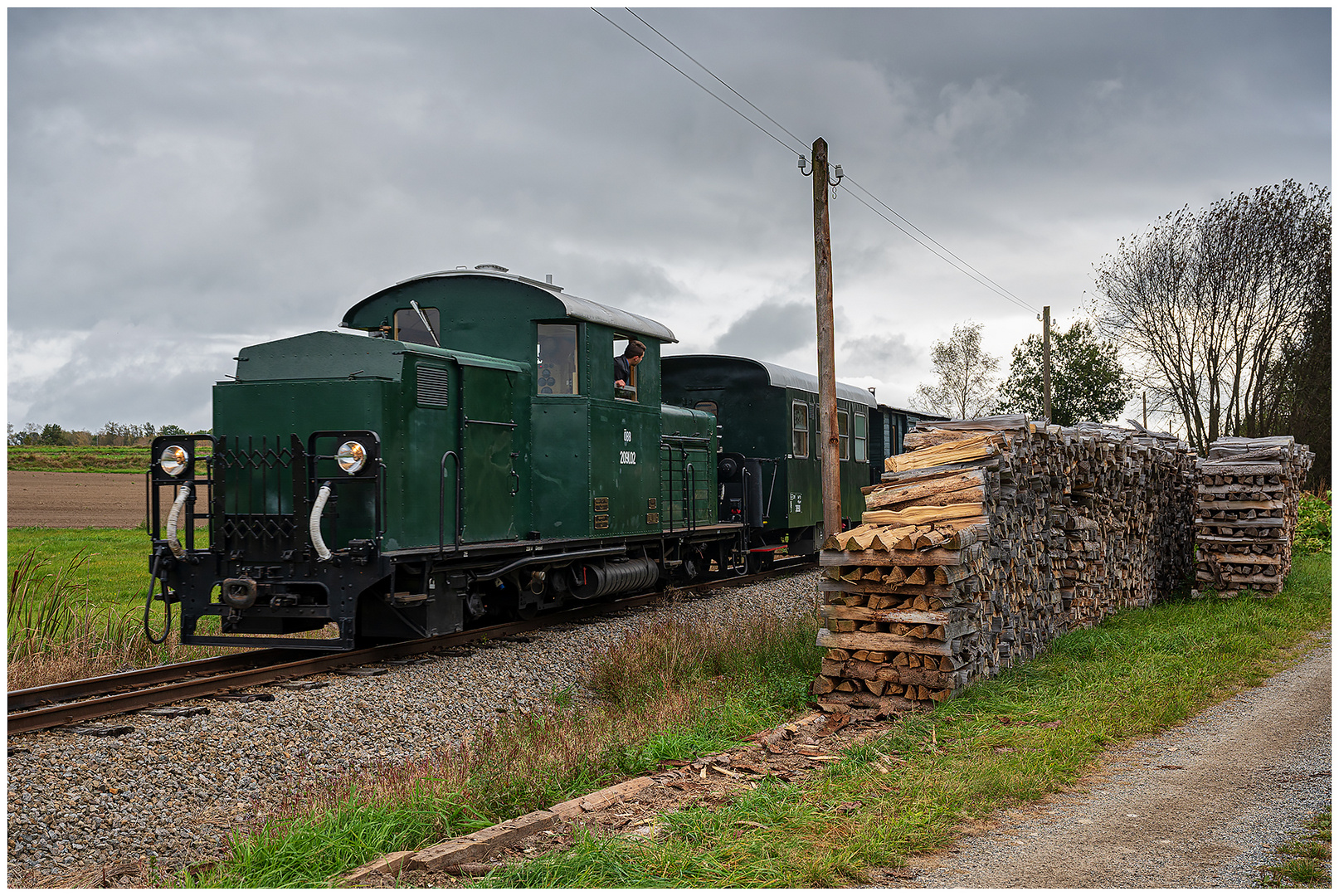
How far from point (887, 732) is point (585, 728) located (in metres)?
2.05

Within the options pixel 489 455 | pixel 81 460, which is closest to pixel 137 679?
pixel 489 455

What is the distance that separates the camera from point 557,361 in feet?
35.9

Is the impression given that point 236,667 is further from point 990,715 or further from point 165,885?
point 990,715

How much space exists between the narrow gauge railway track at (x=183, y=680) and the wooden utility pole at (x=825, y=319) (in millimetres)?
4689

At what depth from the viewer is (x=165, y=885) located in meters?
4.45

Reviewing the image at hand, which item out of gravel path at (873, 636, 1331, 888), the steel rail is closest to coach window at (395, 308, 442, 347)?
the steel rail

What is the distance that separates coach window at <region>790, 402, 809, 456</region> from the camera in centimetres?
1659

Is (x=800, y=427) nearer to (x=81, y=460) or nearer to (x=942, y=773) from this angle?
(x=942, y=773)

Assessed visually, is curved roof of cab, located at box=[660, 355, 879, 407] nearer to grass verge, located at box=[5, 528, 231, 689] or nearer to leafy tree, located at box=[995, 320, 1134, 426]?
grass verge, located at box=[5, 528, 231, 689]

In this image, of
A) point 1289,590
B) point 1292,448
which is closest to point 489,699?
point 1289,590

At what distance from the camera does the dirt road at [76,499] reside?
3181 cm

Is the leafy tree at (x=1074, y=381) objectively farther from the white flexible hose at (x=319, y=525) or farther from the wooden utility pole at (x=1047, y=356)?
the white flexible hose at (x=319, y=525)

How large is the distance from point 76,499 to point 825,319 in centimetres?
3648

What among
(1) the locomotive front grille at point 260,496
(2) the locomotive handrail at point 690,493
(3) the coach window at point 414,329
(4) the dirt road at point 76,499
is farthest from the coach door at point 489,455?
(4) the dirt road at point 76,499
